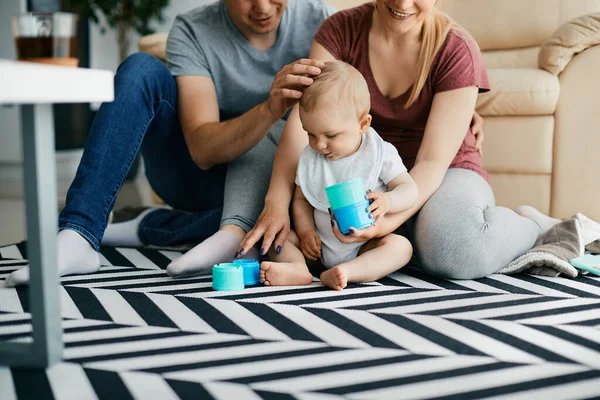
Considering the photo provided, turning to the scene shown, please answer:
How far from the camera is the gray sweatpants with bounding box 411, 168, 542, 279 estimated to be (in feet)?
4.95

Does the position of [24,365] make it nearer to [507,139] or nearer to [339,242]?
[339,242]

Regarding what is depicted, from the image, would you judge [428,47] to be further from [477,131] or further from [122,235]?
[122,235]

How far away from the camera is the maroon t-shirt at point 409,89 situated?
1597mm

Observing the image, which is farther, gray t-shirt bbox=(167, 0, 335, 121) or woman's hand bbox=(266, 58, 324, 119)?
gray t-shirt bbox=(167, 0, 335, 121)

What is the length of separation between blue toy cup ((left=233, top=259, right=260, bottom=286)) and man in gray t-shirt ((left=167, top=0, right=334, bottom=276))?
65mm

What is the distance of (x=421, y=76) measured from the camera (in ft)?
5.22

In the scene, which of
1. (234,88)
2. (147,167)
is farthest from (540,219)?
(147,167)

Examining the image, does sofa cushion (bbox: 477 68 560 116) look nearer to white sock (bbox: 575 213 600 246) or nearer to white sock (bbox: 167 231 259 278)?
white sock (bbox: 575 213 600 246)

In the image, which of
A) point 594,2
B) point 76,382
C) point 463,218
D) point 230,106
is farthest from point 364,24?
point 594,2

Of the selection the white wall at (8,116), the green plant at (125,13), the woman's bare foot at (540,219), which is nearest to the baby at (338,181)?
the woman's bare foot at (540,219)

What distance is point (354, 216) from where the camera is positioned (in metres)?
1.38

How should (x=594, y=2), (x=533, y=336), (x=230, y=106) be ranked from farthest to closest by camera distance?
(x=594, y=2) < (x=230, y=106) < (x=533, y=336)

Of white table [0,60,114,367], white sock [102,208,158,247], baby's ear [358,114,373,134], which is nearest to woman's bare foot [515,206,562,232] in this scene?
baby's ear [358,114,373,134]

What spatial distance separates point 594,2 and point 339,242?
1.87 m
